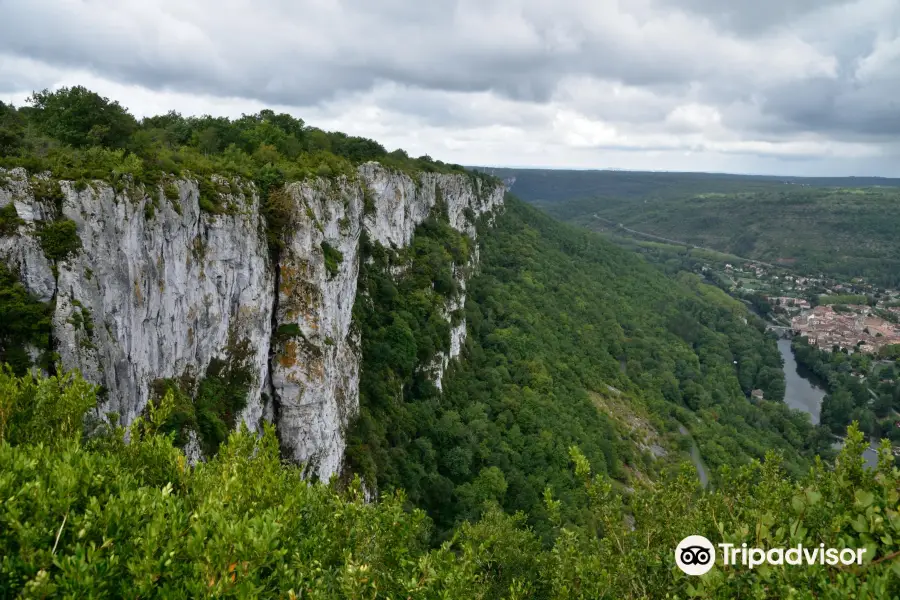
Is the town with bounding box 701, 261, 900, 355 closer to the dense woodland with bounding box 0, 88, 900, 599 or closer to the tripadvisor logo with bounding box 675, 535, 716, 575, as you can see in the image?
the dense woodland with bounding box 0, 88, 900, 599

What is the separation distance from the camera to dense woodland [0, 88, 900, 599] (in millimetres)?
7121

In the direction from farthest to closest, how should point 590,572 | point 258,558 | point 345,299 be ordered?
point 345,299
point 590,572
point 258,558

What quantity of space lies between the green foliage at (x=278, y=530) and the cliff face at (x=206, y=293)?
450cm

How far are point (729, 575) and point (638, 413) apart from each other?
199 ft

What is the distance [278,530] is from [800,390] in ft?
387

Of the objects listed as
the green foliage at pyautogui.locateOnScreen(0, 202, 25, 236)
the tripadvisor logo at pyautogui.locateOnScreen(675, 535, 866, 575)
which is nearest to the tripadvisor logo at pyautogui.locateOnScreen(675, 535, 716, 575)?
the tripadvisor logo at pyautogui.locateOnScreen(675, 535, 866, 575)

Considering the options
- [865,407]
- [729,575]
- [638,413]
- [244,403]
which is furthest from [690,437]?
[729,575]

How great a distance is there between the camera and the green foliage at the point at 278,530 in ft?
21.7

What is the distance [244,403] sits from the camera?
2267 cm

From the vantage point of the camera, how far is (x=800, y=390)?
100m

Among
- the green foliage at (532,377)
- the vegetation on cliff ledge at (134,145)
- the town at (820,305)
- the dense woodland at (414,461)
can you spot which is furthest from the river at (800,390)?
the vegetation on cliff ledge at (134,145)

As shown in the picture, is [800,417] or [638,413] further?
[800,417]

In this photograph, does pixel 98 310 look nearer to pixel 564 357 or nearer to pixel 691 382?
pixel 564 357

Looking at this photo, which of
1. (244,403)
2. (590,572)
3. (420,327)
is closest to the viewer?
(590,572)
